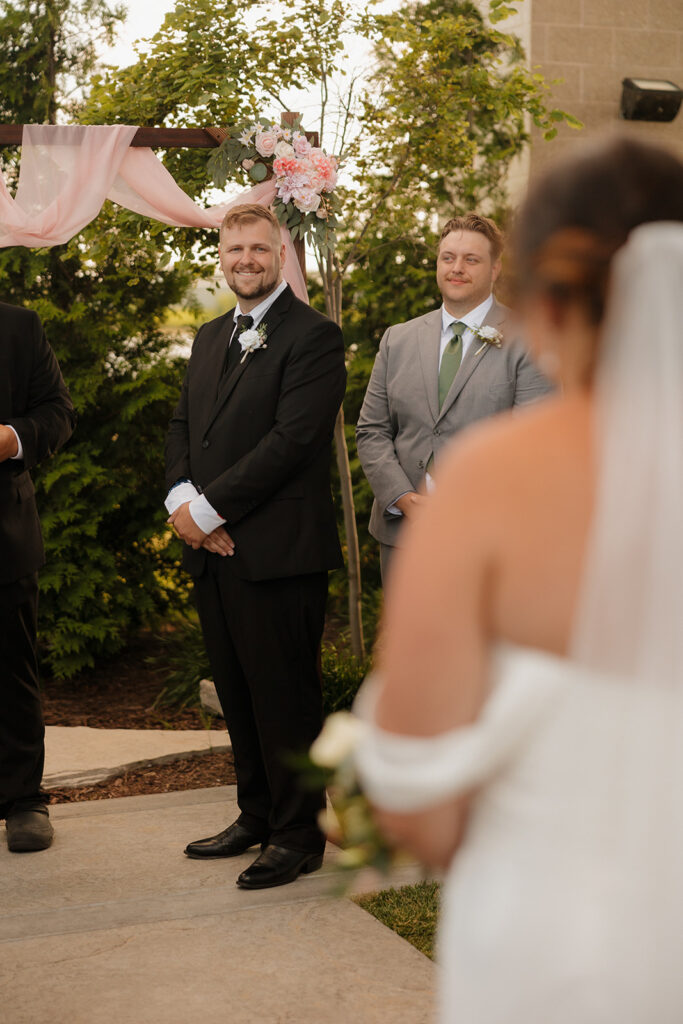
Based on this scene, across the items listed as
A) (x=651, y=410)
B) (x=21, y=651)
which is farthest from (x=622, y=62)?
(x=651, y=410)

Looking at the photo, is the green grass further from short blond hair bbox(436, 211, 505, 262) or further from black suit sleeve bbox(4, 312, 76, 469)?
short blond hair bbox(436, 211, 505, 262)

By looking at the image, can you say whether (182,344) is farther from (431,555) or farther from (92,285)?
(431,555)

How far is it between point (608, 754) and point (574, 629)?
146 millimetres

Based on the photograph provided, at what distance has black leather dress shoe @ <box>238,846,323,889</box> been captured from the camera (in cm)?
352

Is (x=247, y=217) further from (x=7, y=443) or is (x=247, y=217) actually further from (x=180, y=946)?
(x=180, y=946)

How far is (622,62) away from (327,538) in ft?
16.1

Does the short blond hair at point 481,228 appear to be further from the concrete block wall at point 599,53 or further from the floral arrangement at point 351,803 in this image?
the concrete block wall at point 599,53

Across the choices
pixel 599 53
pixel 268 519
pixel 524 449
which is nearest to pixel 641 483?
pixel 524 449

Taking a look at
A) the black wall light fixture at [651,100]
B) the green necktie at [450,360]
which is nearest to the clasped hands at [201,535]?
the green necktie at [450,360]

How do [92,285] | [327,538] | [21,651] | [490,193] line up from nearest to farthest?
[327,538] → [21,651] → [92,285] → [490,193]

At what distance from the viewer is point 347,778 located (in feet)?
4.68

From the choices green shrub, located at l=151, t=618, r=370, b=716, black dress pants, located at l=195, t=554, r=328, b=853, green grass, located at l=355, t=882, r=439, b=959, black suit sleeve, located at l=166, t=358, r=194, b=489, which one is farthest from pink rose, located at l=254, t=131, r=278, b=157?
green grass, located at l=355, t=882, r=439, b=959

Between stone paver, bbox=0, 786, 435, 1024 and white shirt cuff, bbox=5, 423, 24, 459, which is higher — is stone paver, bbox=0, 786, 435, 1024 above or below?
below

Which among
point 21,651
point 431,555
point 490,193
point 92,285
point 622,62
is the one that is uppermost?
point 622,62
